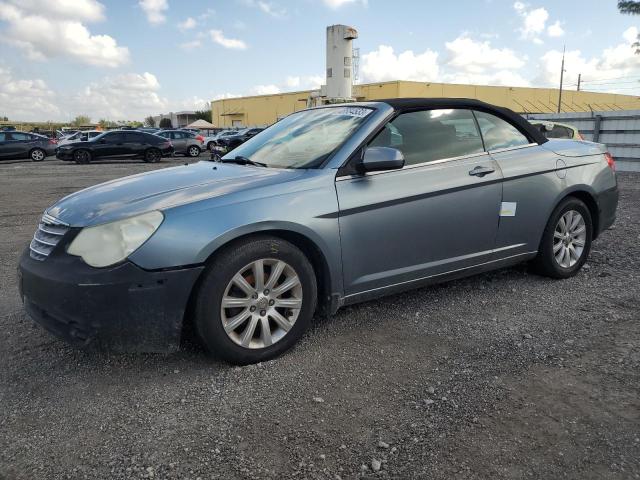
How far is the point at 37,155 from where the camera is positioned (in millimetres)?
23938

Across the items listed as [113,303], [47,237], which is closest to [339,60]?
[47,237]

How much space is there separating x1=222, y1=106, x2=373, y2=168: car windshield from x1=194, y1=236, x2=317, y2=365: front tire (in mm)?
747

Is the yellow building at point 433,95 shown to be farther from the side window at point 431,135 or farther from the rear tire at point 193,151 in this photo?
the side window at point 431,135

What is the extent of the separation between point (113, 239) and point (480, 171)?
2635mm

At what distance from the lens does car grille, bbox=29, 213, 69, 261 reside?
2.92 meters

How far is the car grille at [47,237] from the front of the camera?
2924mm

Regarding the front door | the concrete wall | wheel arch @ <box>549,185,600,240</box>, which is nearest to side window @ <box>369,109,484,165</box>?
the front door

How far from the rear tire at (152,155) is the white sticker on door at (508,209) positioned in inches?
828

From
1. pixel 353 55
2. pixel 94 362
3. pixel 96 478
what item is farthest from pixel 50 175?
pixel 96 478

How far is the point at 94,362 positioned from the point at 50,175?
15369 mm

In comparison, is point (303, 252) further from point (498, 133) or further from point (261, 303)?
point (498, 133)

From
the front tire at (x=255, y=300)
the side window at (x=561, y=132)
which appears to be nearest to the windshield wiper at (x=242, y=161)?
the front tire at (x=255, y=300)

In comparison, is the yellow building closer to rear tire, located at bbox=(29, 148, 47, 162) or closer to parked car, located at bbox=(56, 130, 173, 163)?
parked car, located at bbox=(56, 130, 173, 163)

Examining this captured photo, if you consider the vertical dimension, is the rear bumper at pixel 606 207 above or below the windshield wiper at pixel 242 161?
below
